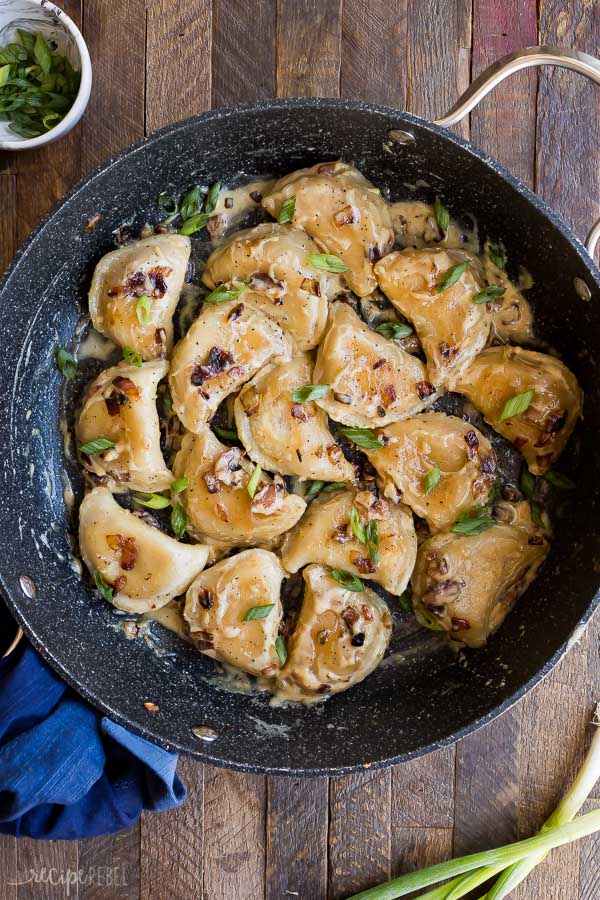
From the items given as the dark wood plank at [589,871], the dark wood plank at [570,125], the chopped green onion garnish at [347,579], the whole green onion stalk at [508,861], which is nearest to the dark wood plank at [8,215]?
the chopped green onion garnish at [347,579]

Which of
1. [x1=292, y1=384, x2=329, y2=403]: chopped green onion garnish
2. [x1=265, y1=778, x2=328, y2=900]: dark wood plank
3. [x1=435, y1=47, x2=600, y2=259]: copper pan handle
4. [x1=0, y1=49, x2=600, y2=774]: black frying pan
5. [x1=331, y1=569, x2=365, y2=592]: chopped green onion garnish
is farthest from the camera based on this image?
[x1=265, y1=778, x2=328, y2=900]: dark wood plank

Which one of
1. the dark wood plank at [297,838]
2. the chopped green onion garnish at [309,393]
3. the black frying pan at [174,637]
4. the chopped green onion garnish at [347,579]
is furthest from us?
the dark wood plank at [297,838]

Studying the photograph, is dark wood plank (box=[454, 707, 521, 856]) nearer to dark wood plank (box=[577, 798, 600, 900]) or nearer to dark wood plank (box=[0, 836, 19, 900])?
dark wood plank (box=[577, 798, 600, 900])

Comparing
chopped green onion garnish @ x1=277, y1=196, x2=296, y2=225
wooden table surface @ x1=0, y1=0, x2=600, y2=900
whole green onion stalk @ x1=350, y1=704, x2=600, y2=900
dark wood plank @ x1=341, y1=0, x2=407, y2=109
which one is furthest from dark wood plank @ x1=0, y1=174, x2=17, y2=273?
whole green onion stalk @ x1=350, y1=704, x2=600, y2=900

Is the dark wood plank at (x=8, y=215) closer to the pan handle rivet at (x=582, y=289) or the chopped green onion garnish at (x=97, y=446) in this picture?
the chopped green onion garnish at (x=97, y=446)

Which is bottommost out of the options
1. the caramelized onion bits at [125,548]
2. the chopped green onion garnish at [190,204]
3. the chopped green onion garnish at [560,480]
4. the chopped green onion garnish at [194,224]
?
the caramelized onion bits at [125,548]

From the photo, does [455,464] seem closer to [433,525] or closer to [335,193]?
[433,525]

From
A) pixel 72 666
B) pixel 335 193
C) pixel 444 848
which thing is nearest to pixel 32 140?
pixel 335 193

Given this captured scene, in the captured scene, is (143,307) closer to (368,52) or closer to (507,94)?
(368,52)
